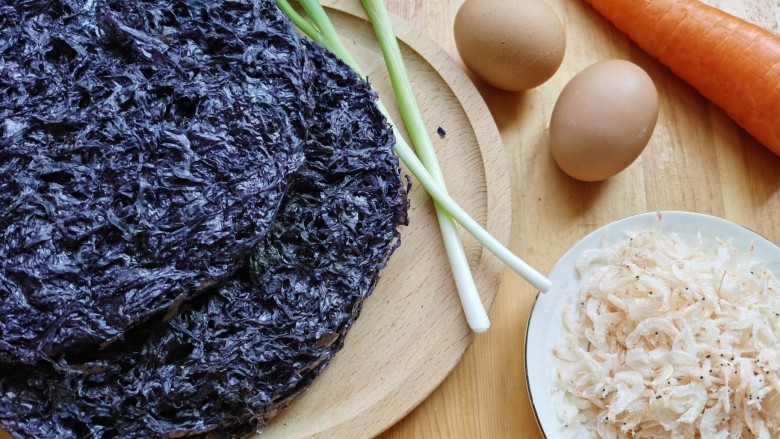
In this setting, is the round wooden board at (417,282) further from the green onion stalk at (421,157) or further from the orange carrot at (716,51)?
the orange carrot at (716,51)

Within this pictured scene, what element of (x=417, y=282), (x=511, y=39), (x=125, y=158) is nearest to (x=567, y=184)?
(x=511, y=39)

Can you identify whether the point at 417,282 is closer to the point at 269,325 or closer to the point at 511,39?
the point at 269,325

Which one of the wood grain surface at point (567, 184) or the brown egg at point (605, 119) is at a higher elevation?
the brown egg at point (605, 119)

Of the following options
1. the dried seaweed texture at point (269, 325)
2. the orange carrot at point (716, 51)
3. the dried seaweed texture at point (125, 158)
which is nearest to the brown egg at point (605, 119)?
the orange carrot at point (716, 51)

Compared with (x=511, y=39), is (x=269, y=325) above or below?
below

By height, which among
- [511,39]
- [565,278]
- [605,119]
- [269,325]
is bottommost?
[565,278]

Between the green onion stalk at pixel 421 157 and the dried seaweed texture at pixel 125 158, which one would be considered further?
the green onion stalk at pixel 421 157
